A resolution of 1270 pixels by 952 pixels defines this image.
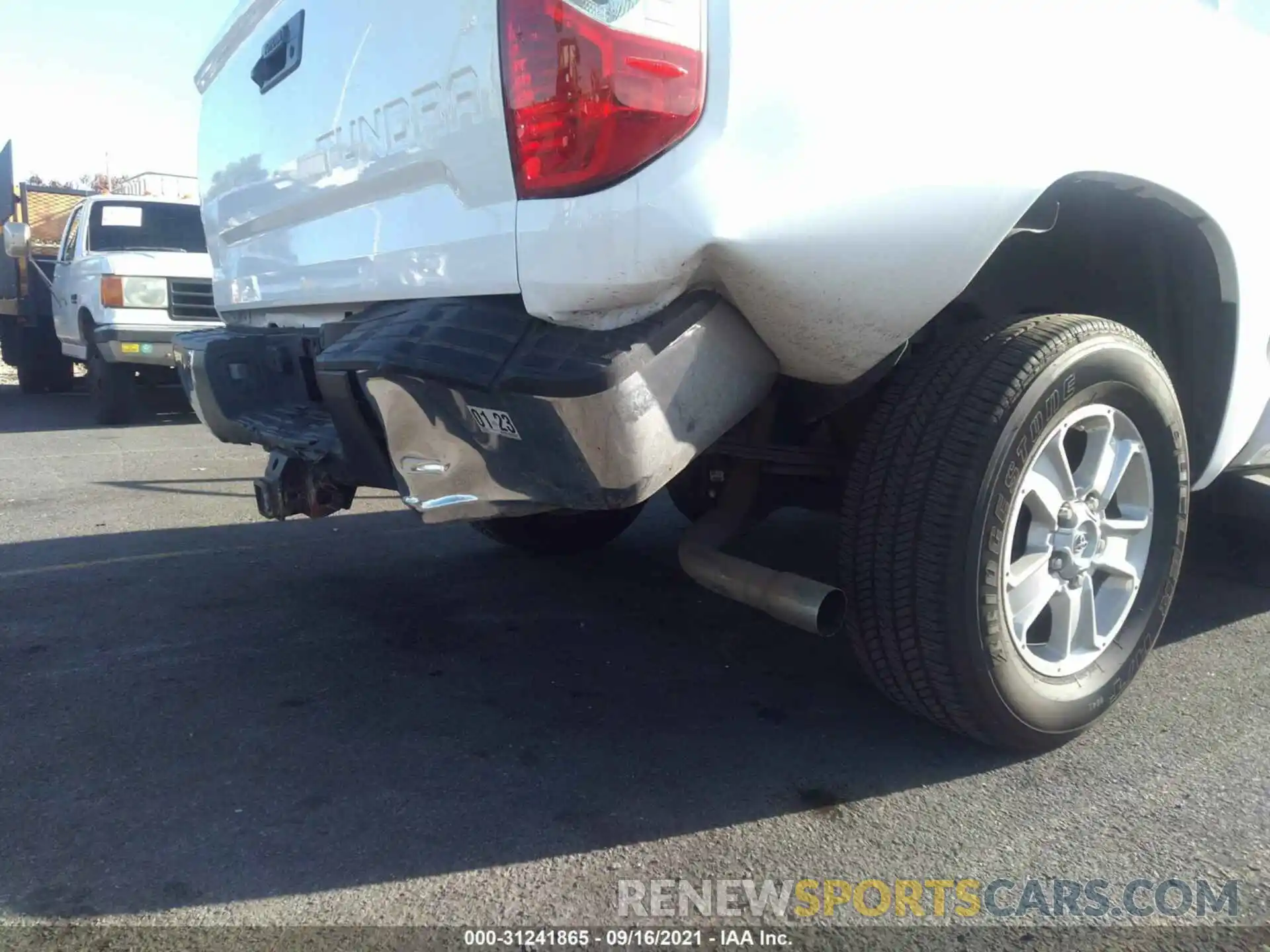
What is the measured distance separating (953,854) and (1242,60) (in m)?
2.03

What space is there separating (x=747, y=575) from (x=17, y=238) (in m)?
10.1

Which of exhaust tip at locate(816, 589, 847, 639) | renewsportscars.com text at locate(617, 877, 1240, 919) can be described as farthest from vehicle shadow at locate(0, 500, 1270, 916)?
exhaust tip at locate(816, 589, 847, 639)

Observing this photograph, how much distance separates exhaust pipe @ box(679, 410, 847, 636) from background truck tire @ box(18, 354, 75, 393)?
38.9 ft

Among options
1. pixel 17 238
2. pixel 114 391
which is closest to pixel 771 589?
pixel 114 391

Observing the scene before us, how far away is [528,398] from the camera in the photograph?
1804mm

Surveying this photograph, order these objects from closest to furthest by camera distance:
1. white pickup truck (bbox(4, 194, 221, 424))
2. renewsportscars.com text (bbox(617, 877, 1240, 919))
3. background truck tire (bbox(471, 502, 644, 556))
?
renewsportscars.com text (bbox(617, 877, 1240, 919)) < background truck tire (bbox(471, 502, 644, 556)) < white pickup truck (bbox(4, 194, 221, 424))

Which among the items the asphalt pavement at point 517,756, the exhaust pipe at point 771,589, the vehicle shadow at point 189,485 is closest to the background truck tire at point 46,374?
the vehicle shadow at point 189,485

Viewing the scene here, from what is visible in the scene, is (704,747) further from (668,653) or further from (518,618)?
(518,618)

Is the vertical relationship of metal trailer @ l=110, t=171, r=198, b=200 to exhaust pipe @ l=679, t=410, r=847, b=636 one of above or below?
above

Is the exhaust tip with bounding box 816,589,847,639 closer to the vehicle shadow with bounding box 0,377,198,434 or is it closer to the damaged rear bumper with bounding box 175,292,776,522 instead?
the damaged rear bumper with bounding box 175,292,776,522

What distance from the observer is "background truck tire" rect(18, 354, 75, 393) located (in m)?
12.1

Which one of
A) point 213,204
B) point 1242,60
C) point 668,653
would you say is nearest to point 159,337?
point 213,204

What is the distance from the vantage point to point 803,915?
1.82m

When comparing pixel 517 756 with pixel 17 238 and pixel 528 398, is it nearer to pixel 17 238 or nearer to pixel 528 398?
pixel 528 398
